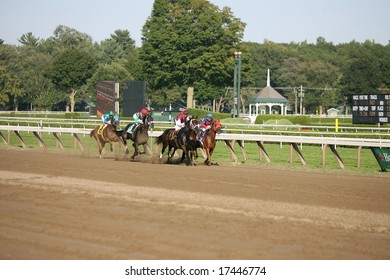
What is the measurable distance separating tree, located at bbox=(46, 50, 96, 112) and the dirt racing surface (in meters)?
66.3

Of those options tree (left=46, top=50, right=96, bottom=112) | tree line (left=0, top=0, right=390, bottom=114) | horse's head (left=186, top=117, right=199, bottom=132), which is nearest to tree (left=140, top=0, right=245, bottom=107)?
tree line (left=0, top=0, right=390, bottom=114)

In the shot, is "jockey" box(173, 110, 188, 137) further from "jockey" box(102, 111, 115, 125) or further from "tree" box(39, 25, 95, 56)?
"tree" box(39, 25, 95, 56)

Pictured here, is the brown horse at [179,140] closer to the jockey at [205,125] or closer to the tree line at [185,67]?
the jockey at [205,125]

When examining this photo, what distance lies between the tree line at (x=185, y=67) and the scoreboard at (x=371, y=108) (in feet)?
106

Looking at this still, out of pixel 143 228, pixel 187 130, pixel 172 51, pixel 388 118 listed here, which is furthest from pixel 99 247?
pixel 172 51

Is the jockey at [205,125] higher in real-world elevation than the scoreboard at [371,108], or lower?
lower

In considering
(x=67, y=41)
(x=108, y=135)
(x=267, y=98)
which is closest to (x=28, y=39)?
(x=67, y=41)

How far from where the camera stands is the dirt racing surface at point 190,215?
7.06 m

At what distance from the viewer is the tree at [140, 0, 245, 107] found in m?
62.8

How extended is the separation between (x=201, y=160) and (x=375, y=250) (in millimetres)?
13549

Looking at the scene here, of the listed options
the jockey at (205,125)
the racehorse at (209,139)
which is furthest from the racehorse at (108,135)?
the racehorse at (209,139)

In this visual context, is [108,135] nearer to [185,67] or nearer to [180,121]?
[180,121]

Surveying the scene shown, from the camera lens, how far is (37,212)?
30.8ft
